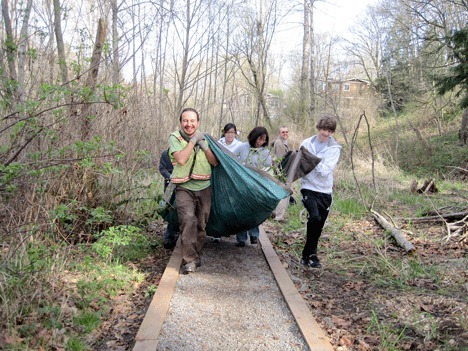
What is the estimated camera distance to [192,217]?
5.05m

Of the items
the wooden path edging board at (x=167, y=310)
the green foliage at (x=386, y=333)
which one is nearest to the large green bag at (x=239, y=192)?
the wooden path edging board at (x=167, y=310)

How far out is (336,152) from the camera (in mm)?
5324

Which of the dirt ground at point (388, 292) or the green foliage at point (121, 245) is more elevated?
the green foliage at point (121, 245)

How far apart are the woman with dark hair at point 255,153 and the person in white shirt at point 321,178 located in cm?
72

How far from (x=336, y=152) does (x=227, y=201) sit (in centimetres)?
146

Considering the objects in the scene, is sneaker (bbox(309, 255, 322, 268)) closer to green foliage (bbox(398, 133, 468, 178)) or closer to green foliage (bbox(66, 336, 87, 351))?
green foliage (bbox(66, 336, 87, 351))

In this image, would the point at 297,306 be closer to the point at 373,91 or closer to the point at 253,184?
the point at 253,184

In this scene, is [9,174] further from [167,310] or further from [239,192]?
[239,192]

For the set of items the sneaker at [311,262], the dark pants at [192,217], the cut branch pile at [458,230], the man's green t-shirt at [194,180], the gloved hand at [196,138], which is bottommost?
the sneaker at [311,262]

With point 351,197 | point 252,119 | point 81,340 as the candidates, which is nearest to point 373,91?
point 252,119

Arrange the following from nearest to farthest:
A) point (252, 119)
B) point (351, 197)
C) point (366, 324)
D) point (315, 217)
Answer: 1. point (366, 324)
2. point (315, 217)
3. point (351, 197)
4. point (252, 119)

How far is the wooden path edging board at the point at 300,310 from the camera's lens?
3.41 meters

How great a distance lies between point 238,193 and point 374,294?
189 cm

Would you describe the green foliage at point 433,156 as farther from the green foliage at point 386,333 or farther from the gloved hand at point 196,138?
the green foliage at point 386,333
